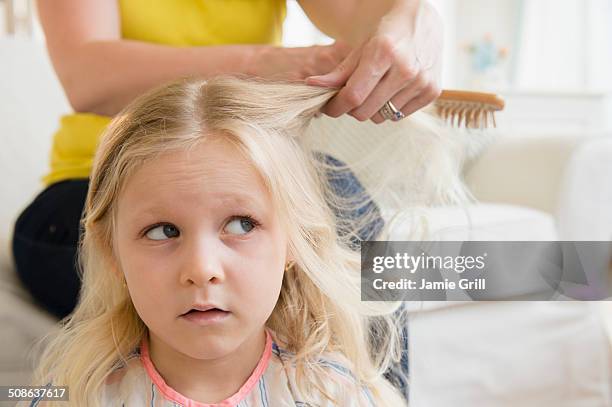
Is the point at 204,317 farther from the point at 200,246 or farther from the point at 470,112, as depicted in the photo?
the point at 470,112

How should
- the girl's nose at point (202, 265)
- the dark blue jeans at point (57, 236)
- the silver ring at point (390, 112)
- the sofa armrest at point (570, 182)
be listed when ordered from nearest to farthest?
the girl's nose at point (202, 265)
the silver ring at point (390, 112)
the dark blue jeans at point (57, 236)
the sofa armrest at point (570, 182)

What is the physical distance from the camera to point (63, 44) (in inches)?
33.2

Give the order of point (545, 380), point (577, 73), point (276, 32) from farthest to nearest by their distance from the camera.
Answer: point (577, 73), point (545, 380), point (276, 32)

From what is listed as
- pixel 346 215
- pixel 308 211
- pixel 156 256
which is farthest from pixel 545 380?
pixel 156 256

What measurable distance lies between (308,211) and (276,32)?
1.33ft

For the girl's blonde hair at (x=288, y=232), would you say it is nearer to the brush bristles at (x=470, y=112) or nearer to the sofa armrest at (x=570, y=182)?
the brush bristles at (x=470, y=112)

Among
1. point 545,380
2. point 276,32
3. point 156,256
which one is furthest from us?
point 545,380

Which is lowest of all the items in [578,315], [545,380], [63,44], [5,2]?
[545,380]

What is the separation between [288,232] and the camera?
647 mm

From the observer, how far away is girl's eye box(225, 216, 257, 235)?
0.60 meters

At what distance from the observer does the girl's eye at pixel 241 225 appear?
23.6 inches

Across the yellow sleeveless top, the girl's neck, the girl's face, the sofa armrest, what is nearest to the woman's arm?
the yellow sleeveless top

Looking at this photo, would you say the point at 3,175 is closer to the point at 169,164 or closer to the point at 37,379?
the point at 37,379

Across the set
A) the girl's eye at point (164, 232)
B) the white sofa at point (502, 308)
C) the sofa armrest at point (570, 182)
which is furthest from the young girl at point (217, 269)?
the sofa armrest at point (570, 182)
